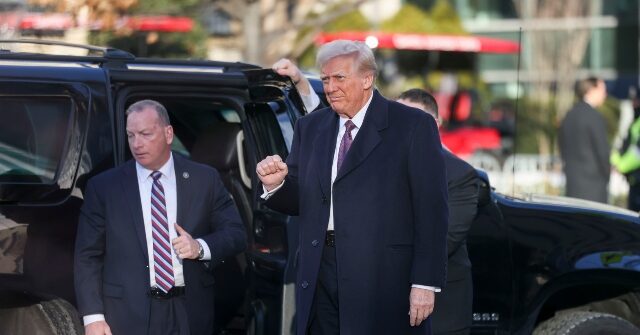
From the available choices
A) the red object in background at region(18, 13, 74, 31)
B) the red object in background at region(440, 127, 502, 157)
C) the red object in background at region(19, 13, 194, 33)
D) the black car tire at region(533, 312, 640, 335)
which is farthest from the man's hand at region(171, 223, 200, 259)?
the red object in background at region(440, 127, 502, 157)

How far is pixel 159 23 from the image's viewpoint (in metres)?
16.0

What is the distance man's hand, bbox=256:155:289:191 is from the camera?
191 inches

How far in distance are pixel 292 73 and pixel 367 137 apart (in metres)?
1.04

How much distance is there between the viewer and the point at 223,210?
18.6ft

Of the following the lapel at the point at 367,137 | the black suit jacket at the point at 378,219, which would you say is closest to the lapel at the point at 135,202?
the black suit jacket at the point at 378,219

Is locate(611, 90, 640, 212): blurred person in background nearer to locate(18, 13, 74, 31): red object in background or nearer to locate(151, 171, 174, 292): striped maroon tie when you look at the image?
locate(18, 13, 74, 31): red object in background

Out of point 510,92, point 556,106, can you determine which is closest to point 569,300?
point 556,106

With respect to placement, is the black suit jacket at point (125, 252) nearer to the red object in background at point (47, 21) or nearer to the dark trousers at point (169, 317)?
the dark trousers at point (169, 317)

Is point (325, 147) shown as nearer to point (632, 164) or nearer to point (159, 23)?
point (632, 164)

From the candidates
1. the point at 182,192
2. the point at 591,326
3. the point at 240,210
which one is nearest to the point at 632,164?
the point at 591,326

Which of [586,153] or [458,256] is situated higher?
[586,153]

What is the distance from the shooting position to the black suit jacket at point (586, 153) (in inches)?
488

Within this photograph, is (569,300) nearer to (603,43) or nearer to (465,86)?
(465,86)

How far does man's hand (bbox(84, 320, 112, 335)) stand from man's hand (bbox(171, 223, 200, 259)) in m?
0.42
